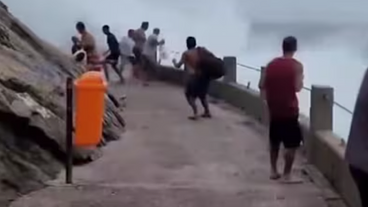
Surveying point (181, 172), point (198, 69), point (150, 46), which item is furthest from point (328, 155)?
point (150, 46)

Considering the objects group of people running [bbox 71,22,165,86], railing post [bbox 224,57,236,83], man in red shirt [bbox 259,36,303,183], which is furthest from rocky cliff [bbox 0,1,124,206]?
group of people running [bbox 71,22,165,86]

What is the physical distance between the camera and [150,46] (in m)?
25.6

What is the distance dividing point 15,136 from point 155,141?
4098 millimetres

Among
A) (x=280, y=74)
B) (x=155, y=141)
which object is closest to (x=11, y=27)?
(x=155, y=141)

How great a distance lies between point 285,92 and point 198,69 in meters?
6.20

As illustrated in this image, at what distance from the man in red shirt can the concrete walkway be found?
1.84 feet

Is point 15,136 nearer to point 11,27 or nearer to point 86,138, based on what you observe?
point 86,138

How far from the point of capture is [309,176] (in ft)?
36.2

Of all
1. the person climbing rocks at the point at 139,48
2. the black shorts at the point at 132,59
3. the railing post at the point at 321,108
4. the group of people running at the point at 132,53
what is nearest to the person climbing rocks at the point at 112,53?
the group of people running at the point at 132,53

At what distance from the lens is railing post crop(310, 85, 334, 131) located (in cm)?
1158

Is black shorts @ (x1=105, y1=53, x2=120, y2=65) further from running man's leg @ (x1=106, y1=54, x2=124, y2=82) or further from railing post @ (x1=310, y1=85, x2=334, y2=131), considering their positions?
railing post @ (x1=310, y1=85, x2=334, y2=131)

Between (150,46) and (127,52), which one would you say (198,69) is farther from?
(150,46)

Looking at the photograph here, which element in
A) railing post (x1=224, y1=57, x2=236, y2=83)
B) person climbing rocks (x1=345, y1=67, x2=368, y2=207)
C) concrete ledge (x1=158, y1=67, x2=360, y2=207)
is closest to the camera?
person climbing rocks (x1=345, y1=67, x2=368, y2=207)

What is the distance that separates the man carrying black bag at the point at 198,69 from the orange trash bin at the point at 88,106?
4.79 meters
